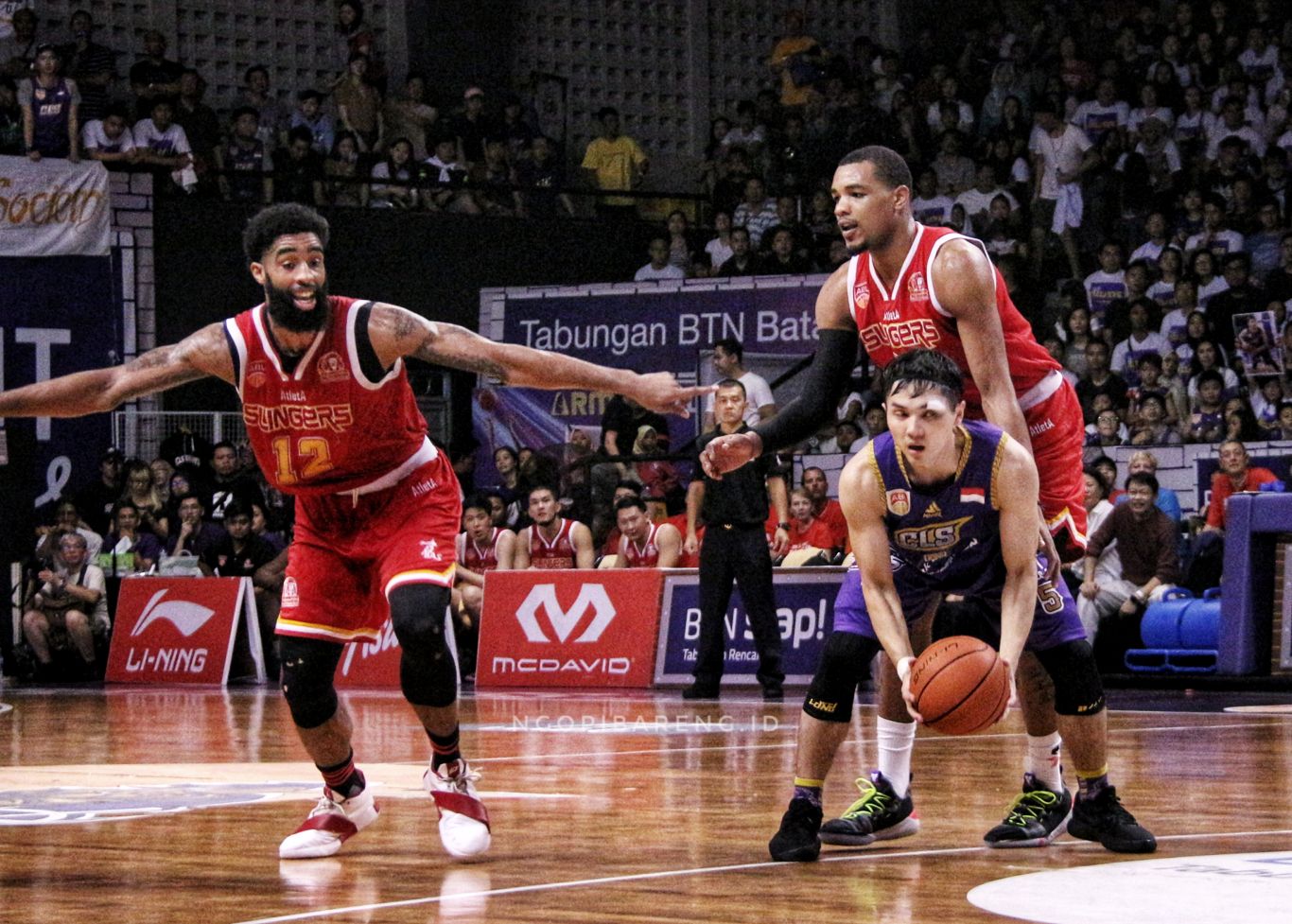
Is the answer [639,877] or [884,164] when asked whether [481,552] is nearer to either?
[884,164]

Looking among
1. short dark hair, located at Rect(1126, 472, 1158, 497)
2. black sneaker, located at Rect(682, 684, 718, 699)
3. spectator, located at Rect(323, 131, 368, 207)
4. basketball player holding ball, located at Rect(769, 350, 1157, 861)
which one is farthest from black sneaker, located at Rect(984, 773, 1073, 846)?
spectator, located at Rect(323, 131, 368, 207)

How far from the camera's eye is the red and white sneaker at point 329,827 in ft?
19.9

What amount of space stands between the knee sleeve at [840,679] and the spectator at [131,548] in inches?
514

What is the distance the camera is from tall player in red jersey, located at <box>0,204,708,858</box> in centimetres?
608

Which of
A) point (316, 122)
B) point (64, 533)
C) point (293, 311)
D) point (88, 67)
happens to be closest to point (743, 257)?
point (316, 122)

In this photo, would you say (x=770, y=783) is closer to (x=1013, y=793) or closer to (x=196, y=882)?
(x=1013, y=793)

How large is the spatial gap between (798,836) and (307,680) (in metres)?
1.56

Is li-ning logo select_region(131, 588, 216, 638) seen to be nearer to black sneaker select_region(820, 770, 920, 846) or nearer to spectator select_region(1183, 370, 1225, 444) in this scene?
spectator select_region(1183, 370, 1225, 444)

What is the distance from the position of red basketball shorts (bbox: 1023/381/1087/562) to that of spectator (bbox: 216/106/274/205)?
15335 millimetres

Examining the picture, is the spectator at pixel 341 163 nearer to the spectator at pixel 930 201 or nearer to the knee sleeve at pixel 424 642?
the spectator at pixel 930 201

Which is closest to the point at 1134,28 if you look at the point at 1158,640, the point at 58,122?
the point at 1158,640

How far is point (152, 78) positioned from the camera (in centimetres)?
2086

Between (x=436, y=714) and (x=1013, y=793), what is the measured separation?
92.8 inches

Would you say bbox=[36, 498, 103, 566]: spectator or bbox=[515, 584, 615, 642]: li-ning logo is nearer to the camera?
bbox=[515, 584, 615, 642]: li-ning logo
